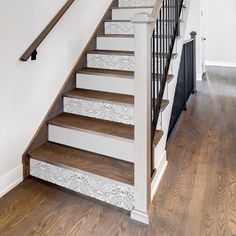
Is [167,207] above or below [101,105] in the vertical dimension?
below

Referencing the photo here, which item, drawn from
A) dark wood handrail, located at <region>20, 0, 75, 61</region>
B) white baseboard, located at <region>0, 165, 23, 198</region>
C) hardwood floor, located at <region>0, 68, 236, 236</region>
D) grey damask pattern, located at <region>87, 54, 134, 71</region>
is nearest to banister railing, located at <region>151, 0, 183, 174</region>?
hardwood floor, located at <region>0, 68, 236, 236</region>

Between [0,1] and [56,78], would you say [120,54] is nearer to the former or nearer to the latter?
[56,78]

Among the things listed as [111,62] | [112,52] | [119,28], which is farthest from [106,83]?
[119,28]

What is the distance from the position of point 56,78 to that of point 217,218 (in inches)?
74.0

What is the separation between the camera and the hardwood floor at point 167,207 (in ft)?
6.13

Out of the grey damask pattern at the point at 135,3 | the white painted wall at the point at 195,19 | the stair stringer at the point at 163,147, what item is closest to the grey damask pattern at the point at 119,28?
the grey damask pattern at the point at 135,3

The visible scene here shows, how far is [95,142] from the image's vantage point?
243 cm

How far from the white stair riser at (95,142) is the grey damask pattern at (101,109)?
0.31m

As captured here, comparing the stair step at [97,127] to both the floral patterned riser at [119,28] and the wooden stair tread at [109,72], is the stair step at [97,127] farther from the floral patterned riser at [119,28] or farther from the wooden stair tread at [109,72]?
the floral patterned riser at [119,28]

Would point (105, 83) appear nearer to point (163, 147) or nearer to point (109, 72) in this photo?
point (109, 72)

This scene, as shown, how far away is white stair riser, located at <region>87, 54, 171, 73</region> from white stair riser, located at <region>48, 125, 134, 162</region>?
0.97 metres

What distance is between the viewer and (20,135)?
7.86 ft

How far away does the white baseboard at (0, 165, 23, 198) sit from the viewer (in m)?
2.28

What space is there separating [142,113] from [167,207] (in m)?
0.76
